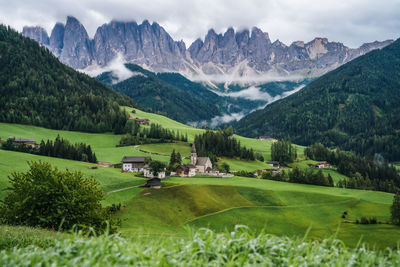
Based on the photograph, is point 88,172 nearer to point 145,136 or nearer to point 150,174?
point 150,174

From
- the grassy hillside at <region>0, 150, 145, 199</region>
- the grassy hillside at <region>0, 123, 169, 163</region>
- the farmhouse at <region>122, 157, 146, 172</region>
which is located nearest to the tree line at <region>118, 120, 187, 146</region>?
the grassy hillside at <region>0, 123, 169, 163</region>

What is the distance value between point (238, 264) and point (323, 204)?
8420 cm

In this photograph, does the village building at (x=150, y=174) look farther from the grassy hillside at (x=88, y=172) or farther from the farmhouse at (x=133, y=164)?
the farmhouse at (x=133, y=164)

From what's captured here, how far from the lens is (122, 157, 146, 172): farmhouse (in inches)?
4636

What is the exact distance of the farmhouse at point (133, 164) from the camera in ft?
386

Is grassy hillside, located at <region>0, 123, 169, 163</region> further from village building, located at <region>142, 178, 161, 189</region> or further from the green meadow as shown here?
village building, located at <region>142, 178, 161, 189</region>

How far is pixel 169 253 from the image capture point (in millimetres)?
7668

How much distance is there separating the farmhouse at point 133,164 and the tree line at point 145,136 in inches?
1964

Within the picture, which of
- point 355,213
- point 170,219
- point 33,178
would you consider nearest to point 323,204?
point 355,213

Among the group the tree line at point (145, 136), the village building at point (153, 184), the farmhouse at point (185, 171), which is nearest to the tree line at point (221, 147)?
the tree line at point (145, 136)

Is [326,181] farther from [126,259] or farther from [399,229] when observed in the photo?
[126,259]

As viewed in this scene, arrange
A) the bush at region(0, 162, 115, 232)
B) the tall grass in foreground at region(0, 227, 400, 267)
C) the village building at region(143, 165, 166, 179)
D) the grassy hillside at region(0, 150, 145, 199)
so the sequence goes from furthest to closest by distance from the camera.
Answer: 1. the village building at region(143, 165, 166, 179)
2. the grassy hillside at region(0, 150, 145, 199)
3. the bush at region(0, 162, 115, 232)
4. the tall grass in foreground at region(0, 227, 400, 267)

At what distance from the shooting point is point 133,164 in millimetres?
120000

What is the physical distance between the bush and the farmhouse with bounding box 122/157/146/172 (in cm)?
8043
